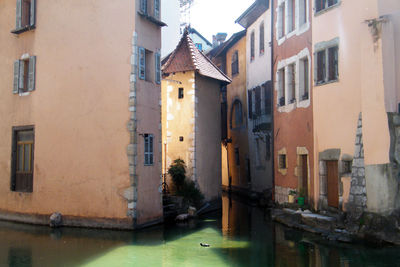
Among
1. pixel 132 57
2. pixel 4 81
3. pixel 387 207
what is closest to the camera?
pixel 387 207

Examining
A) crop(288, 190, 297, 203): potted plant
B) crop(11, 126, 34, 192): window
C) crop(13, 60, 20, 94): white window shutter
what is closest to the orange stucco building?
crop(288, 190, 297, 203): potted plant

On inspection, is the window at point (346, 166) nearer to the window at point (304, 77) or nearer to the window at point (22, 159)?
the window at point (304, 77)

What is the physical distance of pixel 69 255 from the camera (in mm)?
10102

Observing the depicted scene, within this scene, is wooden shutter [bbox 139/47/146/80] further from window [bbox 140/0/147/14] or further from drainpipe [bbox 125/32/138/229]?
window [bbox 140/0/147/14]

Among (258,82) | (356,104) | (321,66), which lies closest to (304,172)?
(321,66)

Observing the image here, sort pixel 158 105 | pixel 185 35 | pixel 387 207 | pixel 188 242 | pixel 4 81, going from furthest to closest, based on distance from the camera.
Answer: pixel 185 35
pixel 4 81
pixel 158 105
pixel 188 242
pixel 387 207

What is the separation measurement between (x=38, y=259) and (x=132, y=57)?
655 centimetres

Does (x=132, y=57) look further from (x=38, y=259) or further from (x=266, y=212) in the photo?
(x=266, y=212)

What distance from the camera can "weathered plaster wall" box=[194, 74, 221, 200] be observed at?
17953mm

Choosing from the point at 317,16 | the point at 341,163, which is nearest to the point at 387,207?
the point at 341,163

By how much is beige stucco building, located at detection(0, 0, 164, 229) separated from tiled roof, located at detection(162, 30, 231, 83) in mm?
3220

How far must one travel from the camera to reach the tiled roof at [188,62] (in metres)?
17.8

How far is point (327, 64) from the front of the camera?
43.5 ft

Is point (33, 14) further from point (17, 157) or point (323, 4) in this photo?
point (323, 4)
